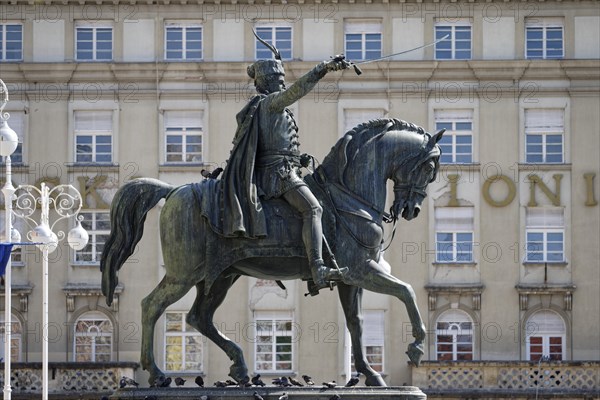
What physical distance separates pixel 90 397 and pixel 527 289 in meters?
13.6

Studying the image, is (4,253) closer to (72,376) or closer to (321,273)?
(321,273)

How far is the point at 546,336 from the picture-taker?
2581 inches

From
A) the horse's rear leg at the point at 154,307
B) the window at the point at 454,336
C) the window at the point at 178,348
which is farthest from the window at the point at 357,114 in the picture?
the horse's rear leg at the point at 154,307

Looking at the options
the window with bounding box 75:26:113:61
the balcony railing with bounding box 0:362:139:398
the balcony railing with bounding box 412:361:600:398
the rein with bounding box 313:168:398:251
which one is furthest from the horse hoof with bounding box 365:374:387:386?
the window with bounding box 75:26:113:61

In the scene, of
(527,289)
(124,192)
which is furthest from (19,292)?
(124,192)

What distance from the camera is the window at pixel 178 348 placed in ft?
→ 216

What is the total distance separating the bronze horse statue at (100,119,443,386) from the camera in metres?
24.9

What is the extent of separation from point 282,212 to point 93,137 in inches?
1646

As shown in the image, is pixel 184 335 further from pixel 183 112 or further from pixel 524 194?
pixel 524 194

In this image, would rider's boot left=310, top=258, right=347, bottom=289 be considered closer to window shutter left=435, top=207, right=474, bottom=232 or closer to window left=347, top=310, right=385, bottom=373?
window left=347, top=310, right=385, bottom=373

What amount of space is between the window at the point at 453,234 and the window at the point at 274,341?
515 centimetres

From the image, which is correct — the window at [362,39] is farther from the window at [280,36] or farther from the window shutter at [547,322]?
the window shutter at [547,322]

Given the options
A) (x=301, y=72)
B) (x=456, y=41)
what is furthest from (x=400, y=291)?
(x=456, y=41)

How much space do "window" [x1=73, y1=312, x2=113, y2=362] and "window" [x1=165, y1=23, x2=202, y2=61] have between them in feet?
27.4
